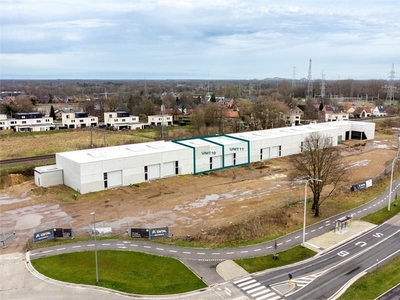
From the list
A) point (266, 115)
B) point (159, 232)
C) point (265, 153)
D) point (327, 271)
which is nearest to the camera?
point (327, 271)

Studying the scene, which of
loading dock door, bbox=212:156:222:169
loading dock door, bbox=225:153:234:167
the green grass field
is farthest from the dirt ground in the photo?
the green grass field

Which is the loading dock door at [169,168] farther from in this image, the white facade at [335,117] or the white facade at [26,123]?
the white facade at [335,117]

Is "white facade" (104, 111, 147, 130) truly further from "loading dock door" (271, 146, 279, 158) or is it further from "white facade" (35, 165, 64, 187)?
"white facade" (35, 165, 64, 187)

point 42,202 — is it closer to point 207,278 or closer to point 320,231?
point 207,278

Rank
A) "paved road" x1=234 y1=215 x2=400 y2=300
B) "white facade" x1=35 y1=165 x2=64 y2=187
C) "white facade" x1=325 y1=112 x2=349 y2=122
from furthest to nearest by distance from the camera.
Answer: "white facade" x1=325 y1=112 x2=349 y2=122
"white facade" x1=35 y1=165 x2=64 y2=187
"paved road" x1=234 y1=215 x2=400 y2=300

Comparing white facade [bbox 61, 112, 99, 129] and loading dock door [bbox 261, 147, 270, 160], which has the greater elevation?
white facade [bbox 61, 112, 99, 129]

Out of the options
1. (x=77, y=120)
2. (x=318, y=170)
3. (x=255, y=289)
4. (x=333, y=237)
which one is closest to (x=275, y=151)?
(x=318, y=170)

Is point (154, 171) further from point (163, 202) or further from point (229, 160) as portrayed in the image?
point (229, 160)

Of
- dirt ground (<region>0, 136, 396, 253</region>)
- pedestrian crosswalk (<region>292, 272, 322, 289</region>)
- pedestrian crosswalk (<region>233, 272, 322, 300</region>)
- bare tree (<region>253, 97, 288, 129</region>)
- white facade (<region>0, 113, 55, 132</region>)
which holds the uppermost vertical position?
bare tree (<region>253, 97, 288, 129</region>)
